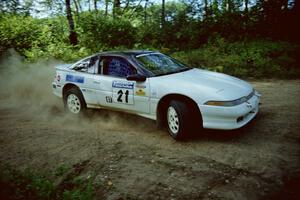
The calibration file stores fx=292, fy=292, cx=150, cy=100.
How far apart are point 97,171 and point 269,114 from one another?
12.8ft


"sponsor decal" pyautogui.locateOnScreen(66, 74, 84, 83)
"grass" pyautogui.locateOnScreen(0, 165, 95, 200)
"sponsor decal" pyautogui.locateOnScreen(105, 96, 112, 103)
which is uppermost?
"sponsor decal" pyautogui.locateOnScreen(66, 74, 84, 83)

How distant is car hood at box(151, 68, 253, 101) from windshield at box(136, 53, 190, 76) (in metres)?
0.27

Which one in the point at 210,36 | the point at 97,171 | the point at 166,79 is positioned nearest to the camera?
the point at 97,171

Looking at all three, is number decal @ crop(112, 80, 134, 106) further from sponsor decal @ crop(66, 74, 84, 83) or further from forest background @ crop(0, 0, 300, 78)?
forest background @ crop(0, 0, 300, 78)

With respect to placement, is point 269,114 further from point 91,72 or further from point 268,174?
point 91,72

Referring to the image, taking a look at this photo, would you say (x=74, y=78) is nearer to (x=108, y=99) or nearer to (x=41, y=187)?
(x=108, y=99)

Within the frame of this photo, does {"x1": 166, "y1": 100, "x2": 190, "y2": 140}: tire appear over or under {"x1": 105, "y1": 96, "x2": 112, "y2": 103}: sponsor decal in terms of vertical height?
under

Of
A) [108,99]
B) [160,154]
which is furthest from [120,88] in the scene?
[160,154]

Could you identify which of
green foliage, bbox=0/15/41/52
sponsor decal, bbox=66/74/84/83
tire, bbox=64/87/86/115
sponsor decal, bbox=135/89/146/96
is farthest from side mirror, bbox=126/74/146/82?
green foliage, bbox=0/15/41/52

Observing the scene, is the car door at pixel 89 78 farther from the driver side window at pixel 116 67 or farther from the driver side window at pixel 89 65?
the driver side window at pixel 116 67

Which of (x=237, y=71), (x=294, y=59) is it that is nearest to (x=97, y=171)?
(x=237, y=71)

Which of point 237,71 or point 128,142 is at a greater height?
point 237,71

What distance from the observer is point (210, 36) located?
52.4ft

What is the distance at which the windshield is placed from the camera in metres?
5.76
